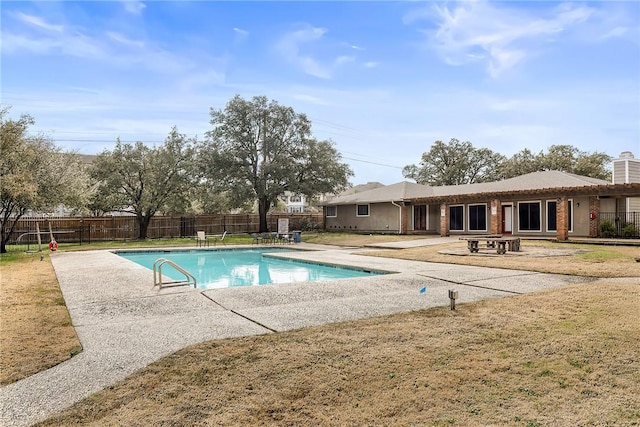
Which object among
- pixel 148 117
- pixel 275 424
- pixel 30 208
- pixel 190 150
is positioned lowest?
pixel 275 424

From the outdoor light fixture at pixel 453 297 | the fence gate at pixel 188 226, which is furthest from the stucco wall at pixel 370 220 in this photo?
the outdoor light fixture at pixel 453 297

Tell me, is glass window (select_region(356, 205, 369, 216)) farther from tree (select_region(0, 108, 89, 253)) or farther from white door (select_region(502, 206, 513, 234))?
tree (select_region(0, 108, 89, 253))

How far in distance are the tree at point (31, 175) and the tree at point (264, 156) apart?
30.0 feet

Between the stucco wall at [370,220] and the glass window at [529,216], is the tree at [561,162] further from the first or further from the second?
the glass window at [529,216]

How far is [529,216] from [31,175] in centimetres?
2136

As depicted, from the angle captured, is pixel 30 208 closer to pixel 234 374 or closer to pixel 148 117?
pixel 148 117

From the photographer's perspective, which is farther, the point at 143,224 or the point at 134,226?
the point at 134,226

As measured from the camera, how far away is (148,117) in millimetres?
24562

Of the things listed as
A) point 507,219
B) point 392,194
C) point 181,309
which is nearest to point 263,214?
point 392,194

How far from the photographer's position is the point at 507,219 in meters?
21.0

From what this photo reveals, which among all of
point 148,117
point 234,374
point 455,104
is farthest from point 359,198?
point 234,374

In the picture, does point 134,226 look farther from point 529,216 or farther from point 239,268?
point 529,216

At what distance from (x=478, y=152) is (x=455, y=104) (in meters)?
19.0

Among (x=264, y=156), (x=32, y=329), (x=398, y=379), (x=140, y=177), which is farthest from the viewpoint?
(x=264, y=156)
